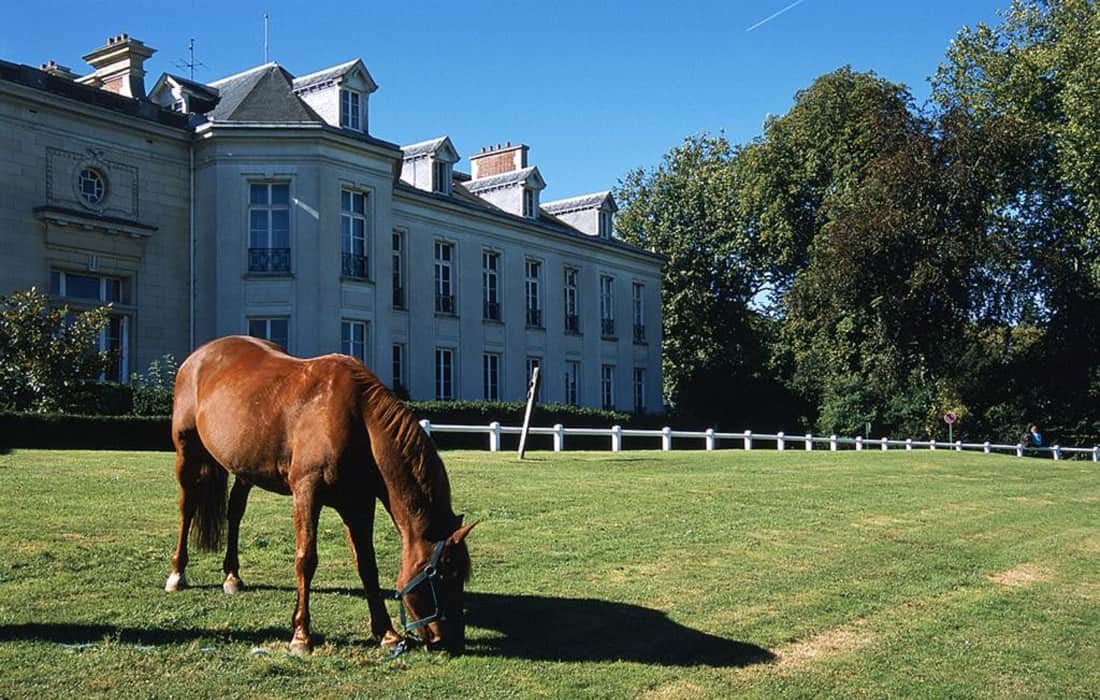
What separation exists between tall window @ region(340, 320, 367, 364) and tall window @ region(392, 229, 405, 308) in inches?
192

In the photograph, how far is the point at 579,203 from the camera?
2074 inches

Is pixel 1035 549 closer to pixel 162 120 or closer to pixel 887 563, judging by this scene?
pixel 887 563

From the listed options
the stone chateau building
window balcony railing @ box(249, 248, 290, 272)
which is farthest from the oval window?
window balcony railing @ box(249, 248, 290, 272)

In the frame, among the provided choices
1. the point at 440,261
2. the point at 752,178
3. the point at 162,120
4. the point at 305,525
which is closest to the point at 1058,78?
→ the point at 752,178

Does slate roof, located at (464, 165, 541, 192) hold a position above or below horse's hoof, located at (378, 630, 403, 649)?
above

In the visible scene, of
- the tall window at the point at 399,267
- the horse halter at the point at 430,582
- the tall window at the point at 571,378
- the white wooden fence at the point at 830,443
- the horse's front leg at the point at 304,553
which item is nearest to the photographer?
the horse halter at the point at 430,582

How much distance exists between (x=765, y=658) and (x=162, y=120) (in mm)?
29564

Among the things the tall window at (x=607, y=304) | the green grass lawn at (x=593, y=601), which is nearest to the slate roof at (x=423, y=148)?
the tall window at (x=607, y=304)

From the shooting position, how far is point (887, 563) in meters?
11.2

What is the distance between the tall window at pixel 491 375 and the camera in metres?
43.5

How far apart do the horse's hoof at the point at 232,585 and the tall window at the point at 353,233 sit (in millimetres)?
26213

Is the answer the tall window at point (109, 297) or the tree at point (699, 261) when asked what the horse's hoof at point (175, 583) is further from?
the tree at point (699, 261)

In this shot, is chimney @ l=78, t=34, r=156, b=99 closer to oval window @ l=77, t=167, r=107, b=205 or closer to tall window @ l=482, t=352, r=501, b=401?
oval window @ l=77, t=167, r=107, b=205

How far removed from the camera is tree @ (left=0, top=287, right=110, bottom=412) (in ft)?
76.9
